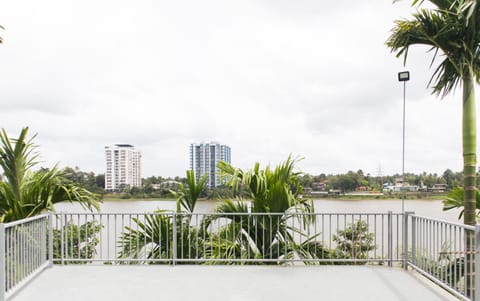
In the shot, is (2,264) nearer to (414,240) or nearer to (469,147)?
(414,240)

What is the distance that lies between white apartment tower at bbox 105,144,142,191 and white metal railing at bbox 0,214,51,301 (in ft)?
19.7

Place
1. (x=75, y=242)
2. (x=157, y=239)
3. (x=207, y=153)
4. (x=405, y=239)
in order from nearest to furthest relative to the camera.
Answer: (x=405, y=239)
(x=157, y=239)
(x=75, y=242)
(x=207, y=153)

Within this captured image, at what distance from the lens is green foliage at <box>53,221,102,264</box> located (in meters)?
5.30

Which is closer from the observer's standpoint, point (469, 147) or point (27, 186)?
point (469, 147)

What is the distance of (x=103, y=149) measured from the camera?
15.4 m

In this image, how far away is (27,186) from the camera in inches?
218

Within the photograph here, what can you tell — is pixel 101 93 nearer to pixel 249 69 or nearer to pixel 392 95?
pixel 249 69

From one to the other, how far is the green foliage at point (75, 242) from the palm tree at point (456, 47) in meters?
5.62

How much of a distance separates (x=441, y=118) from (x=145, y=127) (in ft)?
33.3

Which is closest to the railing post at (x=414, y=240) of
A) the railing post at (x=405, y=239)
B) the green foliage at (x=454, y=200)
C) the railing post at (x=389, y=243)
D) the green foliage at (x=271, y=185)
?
the railing post at (x=405, y=239)

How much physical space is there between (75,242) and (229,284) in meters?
3.96

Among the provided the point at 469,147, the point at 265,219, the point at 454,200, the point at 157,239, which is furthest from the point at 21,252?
the point at 454,200

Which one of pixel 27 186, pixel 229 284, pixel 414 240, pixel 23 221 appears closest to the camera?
pixel 23 221

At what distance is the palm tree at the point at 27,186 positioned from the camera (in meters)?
5.29
